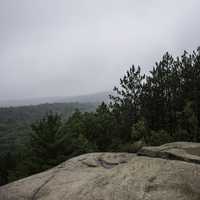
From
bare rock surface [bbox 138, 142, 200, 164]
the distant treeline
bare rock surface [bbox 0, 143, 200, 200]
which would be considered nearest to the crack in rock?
bare rock surface [bbox 0, 143, 200, 200]

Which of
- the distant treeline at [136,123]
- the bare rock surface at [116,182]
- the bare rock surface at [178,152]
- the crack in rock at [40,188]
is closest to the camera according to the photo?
the bare rock surface at [116,182]

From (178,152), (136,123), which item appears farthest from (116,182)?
(136,123)

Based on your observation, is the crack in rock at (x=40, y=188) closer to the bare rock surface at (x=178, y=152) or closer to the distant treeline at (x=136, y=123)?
the bare rock surface at (x=178, y=152)

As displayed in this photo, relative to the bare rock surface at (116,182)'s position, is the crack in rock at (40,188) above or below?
below

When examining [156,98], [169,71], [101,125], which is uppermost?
[169,71]

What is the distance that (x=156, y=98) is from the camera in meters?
30.4

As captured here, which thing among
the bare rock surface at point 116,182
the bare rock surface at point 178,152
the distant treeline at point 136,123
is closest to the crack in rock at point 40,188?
the bare rock surface at point 116,182

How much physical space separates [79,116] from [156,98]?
13.7 metres

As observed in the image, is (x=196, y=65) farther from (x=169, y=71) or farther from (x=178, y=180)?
(x=178, y=180)

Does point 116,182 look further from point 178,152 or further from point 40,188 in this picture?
point 178,152

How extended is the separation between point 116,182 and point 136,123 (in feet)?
71.5

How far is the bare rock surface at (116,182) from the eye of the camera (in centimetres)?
689

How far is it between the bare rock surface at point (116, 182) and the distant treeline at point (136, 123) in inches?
507

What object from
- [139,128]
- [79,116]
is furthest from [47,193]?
[79,116]
